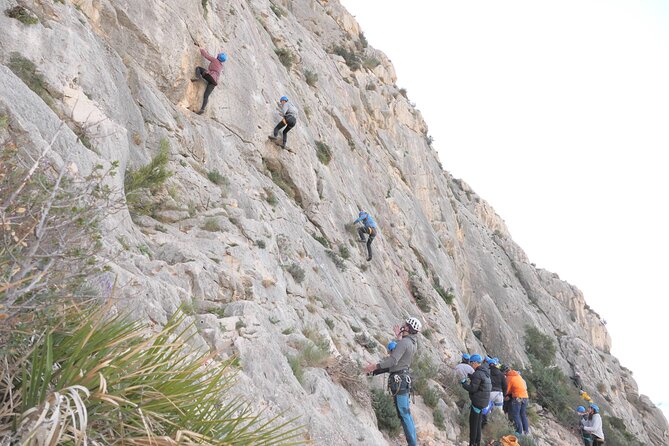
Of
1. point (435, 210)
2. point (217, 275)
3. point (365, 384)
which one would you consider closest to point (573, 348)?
point (435, 210)

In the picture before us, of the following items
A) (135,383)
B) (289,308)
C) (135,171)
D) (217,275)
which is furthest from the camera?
(289,308)

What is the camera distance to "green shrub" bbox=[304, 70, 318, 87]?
2167 centimetres

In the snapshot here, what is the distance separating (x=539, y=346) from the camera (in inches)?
1094

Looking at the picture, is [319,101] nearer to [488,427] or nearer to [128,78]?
[128,78]

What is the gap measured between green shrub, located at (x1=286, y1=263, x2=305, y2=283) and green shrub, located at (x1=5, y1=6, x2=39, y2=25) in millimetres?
6891

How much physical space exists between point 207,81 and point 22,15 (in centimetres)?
576

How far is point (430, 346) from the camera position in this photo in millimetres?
15773

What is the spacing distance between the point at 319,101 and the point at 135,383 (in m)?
20.2

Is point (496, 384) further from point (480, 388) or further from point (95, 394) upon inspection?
point (95, 394)

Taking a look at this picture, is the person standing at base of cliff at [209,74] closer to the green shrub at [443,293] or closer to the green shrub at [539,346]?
the green shrub at [443,293]

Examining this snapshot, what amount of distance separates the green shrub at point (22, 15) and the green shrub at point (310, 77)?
47.5ft

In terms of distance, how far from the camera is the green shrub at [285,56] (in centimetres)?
2031

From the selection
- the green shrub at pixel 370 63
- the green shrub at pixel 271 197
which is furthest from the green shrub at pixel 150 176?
the green shrub at pixel 370 63

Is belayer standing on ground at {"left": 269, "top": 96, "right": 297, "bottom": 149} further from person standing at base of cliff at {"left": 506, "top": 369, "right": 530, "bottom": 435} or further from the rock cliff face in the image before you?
person standing at base of cliff at {"left": 506, "top": 369, "right": 530, "bottom": 435}
